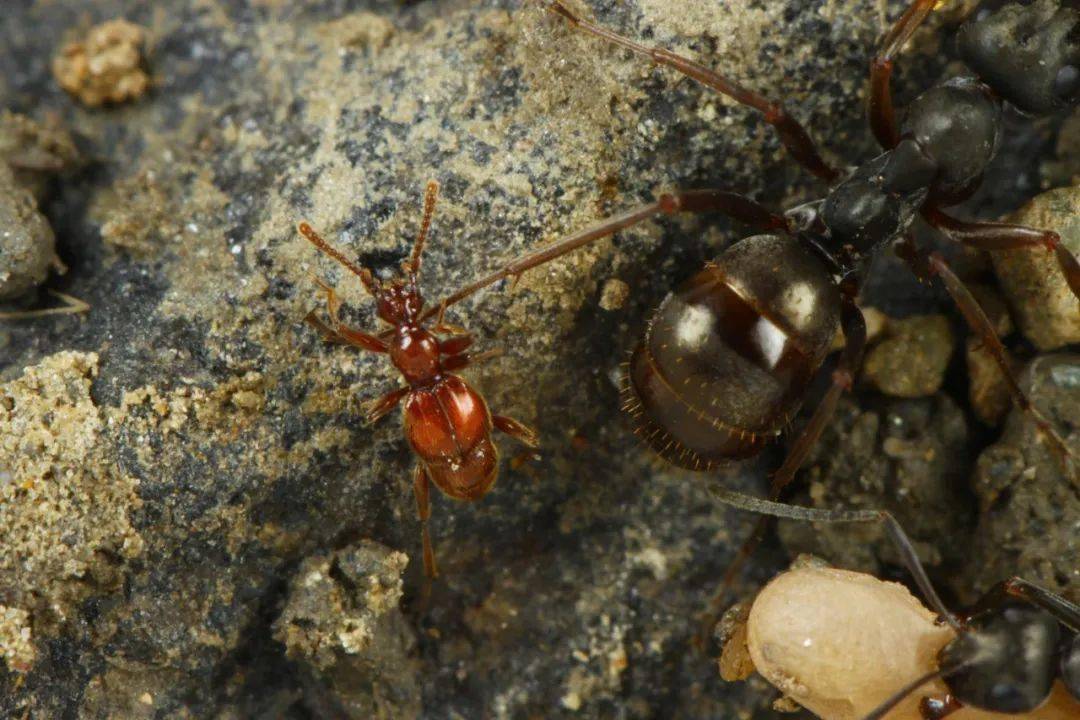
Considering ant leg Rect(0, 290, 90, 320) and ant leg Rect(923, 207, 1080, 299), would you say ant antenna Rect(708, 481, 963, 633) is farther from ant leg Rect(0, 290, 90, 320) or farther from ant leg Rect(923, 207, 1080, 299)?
ant leg Rect(0, 290, 90, 320)

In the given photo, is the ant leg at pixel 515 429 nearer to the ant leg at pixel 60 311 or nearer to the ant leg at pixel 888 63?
the ant leg at pixel 60 311

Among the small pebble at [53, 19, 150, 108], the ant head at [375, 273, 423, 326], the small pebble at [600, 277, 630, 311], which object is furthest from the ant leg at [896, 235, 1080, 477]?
the small pebble at [53, 19, 150, 108]

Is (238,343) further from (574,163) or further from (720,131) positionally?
(720,131)

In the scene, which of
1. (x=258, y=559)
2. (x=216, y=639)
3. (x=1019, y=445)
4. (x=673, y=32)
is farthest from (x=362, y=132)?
(x=1019, y=445)

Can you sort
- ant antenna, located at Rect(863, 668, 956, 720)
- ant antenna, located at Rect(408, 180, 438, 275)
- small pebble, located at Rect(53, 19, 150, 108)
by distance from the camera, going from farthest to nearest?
small pebble, located at Rect(53, 19, 150, 108) < ant antenna, located at Rect(408, 180, 438, 275) < ant antenna, located at Rect(863, 668, 956, 720)

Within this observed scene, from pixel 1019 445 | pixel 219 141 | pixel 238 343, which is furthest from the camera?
pixel 219 141
